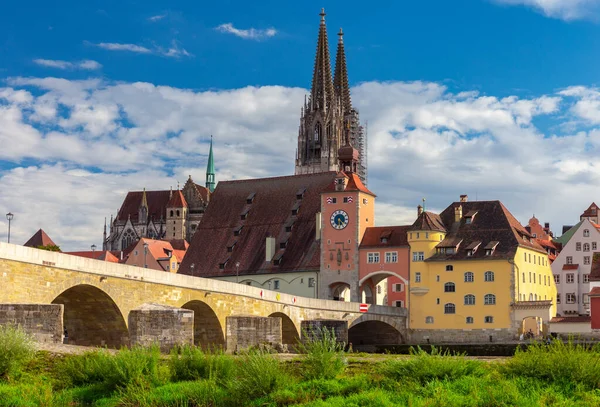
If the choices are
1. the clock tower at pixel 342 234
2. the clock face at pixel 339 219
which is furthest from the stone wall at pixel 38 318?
the clock face at pixel 339 219

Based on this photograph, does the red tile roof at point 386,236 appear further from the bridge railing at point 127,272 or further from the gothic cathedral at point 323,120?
the gothic cathedral at point 323,120

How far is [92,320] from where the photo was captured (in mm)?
45656

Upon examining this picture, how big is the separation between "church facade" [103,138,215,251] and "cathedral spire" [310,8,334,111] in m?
22.1

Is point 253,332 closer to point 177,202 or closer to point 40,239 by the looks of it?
point 40,239

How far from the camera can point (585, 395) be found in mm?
Result: 22750

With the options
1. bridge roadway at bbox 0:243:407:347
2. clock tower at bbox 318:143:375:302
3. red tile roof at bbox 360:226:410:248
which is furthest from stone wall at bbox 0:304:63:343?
clock tower at bbox 318:143:375:302

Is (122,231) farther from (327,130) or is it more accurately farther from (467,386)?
(467,386)

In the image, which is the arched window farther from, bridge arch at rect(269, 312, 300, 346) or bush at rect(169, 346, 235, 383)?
bush at rect(169, 346, 235, 383)

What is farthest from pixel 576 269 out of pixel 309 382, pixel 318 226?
pixel 309 382

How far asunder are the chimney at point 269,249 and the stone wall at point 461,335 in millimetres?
15510

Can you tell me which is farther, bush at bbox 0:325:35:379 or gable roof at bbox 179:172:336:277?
gable roof at bbox 179:172:336:277

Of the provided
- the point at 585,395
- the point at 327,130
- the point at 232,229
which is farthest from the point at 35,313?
the point at 327,130

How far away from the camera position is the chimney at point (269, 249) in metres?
92.1

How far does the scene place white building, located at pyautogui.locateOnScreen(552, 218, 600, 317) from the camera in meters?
99.6
